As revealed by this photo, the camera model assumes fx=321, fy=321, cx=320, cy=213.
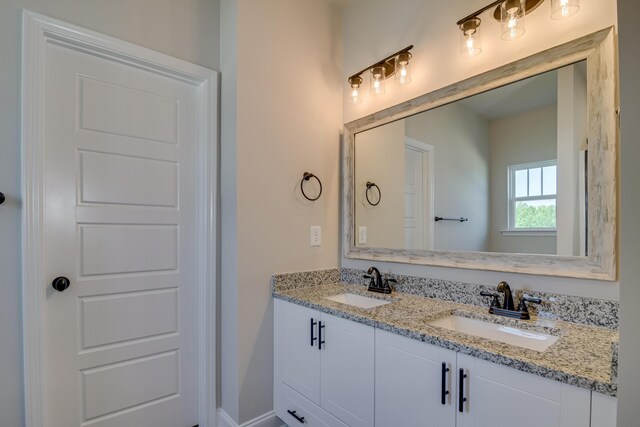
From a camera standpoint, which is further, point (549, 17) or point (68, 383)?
point (68, 383)

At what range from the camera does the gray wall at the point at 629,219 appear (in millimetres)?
491

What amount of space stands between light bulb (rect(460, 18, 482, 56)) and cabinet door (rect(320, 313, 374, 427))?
1.40m

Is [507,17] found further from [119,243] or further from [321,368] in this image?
[119,243]

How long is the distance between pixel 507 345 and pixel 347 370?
694 mm

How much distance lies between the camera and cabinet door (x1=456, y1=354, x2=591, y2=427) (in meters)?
0.86

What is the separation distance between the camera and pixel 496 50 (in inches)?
58.9

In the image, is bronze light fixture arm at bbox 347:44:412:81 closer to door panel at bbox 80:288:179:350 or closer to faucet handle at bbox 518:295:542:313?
faucet handle at bbox 518:295:542:313

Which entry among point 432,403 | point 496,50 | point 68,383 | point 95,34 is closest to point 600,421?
point 432,403

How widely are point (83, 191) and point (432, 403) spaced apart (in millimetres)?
1794

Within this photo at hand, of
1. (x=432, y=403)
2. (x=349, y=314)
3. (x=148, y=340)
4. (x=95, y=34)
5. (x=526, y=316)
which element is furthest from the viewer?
(x=148, y=340)

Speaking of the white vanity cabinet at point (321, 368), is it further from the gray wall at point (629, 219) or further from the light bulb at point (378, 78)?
the light bulb at point (378, 78)

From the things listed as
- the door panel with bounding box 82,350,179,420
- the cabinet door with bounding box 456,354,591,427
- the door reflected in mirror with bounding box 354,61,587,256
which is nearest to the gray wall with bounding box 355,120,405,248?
the door reflected in mirror with bounding box 354,61,587,256

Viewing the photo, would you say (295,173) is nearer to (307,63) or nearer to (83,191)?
(307,63)

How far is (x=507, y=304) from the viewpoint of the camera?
1370 millimetres
